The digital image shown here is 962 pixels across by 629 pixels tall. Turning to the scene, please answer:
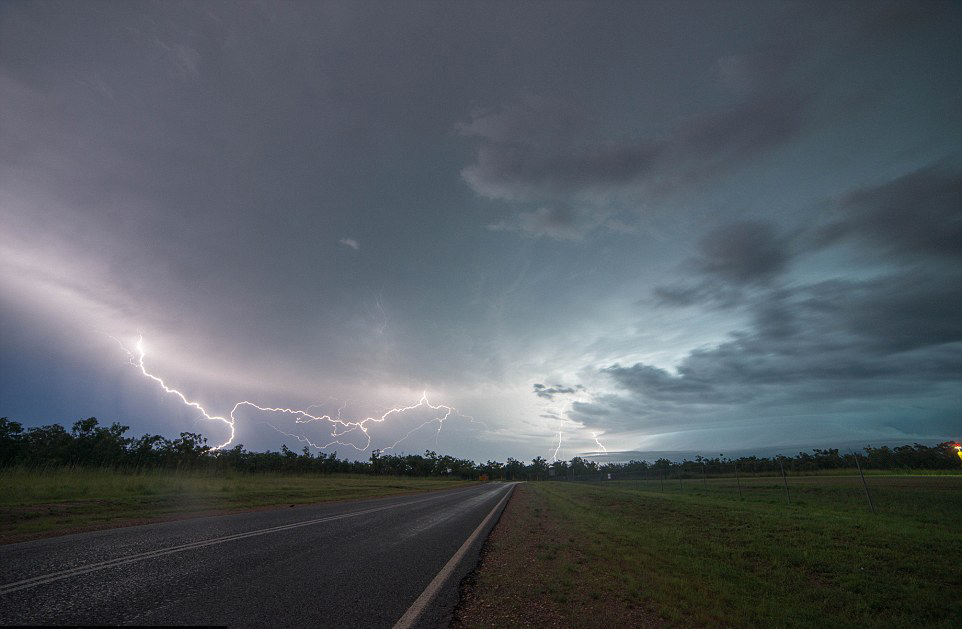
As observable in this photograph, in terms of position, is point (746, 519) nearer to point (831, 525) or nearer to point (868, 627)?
point (831, 525)

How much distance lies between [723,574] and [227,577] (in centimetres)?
891

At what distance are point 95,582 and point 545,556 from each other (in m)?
7.72

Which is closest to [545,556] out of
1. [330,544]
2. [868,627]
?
[330,544]

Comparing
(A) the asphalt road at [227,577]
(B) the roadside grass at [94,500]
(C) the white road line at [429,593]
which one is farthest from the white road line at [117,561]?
(C) the white road line at [429,593]

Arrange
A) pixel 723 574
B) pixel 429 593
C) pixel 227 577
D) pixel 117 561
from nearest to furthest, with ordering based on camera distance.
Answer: pixel 429 593 → pixel 227 577 → pixel 117 561 → pixel 723 574

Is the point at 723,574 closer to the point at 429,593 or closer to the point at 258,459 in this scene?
the point at 429,593

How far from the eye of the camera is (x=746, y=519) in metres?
15.2

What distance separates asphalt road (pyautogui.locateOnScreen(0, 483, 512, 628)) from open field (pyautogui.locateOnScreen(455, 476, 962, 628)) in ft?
3.93

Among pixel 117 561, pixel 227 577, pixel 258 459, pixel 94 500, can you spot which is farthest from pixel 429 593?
pixel 258 459

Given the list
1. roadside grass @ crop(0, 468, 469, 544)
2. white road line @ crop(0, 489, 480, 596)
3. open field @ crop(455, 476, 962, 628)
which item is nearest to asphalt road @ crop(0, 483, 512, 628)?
white road line @ crop(0, 489, 480, 596)

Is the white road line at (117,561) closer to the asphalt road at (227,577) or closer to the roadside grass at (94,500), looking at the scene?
the asphalt road at (227,577)

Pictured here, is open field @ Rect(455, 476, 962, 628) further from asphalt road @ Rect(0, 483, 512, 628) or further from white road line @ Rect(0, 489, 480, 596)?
white road line @ Rect(0, 489, 480, 596)

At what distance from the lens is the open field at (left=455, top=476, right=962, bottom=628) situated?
5.64m

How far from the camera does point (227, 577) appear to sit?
226 inches
